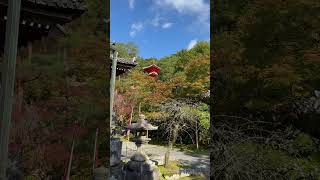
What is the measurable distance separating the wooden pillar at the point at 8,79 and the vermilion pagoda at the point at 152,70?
31.2 ft

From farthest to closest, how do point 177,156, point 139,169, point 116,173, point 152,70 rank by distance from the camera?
point 152,70 < point 177,156 < point 116,173 < point 139,169

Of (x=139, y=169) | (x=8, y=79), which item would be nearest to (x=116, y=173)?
(x=139, y=169)

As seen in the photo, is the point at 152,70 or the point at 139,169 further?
the point at 152,70

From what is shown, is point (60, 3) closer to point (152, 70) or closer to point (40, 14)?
point (40, 14)

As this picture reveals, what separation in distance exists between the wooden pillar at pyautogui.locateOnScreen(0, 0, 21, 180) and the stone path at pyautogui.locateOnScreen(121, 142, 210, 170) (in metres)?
7.33

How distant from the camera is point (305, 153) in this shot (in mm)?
5906

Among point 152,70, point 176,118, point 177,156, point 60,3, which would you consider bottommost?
point 177,156

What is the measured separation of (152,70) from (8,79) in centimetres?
994

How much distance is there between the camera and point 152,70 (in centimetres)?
1188

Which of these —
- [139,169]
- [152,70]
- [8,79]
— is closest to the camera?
[8,79]

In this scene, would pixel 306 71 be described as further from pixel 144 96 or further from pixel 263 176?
pixel 144 96

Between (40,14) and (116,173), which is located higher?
(40,14)

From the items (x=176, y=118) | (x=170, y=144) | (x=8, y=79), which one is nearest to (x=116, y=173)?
(x=170, y=144)

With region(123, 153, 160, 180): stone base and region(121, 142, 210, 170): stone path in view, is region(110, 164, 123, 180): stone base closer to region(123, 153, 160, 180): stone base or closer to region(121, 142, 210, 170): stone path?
region(123, 153, 160, 180): stone base
